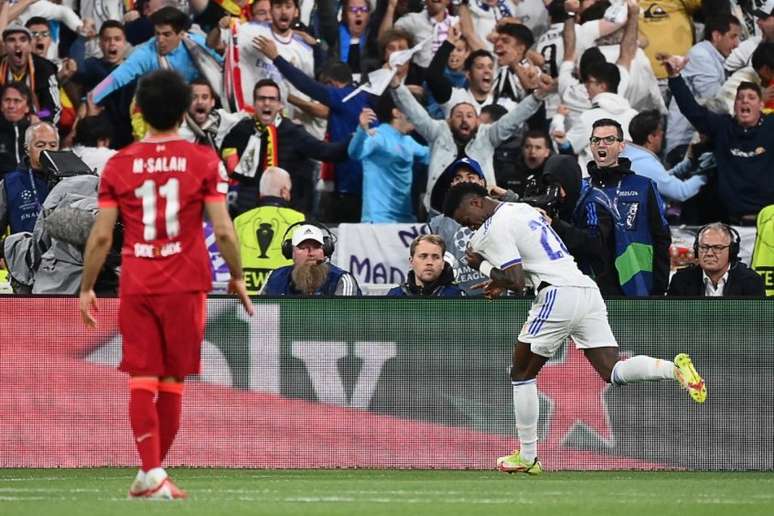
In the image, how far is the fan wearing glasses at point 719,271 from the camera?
43.5 feet

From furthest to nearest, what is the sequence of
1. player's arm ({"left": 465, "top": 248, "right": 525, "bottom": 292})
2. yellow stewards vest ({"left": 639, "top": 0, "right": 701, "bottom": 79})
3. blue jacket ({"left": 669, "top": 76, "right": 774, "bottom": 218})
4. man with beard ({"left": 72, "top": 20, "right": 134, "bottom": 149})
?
1. yellow stewards vest ({"left": 639, "top": 0, "right": 701, "bottom": 79})
2. man with beard ({"left": 72, "top": 20, "right": 134, "bottom": 149})
3. blue jacket ({"left": 669, "top": 76, "right": 774, "bottom": 218})
4. player's arm ({"left": 465, "top": 248, "right": 525, "bottom": 292})

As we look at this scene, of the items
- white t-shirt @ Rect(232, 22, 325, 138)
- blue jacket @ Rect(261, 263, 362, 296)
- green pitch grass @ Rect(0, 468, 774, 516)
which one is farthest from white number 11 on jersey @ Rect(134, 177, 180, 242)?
white t-shirt @ Rect(232, 22, 325, 138)

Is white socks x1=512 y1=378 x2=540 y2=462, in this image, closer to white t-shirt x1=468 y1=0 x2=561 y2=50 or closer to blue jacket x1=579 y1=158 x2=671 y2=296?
blue jacket x1=579 y1=158 x2=671 y2=296

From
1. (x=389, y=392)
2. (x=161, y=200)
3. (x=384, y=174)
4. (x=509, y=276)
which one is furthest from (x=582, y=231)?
(x=161, y=200)

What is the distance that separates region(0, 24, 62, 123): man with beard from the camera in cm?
1686

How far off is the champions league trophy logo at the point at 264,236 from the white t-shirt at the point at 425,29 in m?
3.54

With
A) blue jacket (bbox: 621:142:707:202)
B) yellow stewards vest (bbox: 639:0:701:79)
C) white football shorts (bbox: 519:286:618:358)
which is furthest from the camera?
yellow stewards vest (bbox: 639:0:701:79)

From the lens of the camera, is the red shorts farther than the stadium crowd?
No

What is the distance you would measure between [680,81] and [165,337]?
339 inches

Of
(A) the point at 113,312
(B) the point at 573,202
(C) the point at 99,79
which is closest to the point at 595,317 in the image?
(B) the point at 573,202

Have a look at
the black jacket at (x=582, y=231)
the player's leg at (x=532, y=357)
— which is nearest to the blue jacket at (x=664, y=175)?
the black jacket at (x=582, y=231)

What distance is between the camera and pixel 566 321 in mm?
11148

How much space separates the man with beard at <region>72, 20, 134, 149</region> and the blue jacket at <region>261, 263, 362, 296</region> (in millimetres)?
4211

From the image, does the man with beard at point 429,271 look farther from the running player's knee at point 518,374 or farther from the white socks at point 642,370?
the white socks at point 642,370
